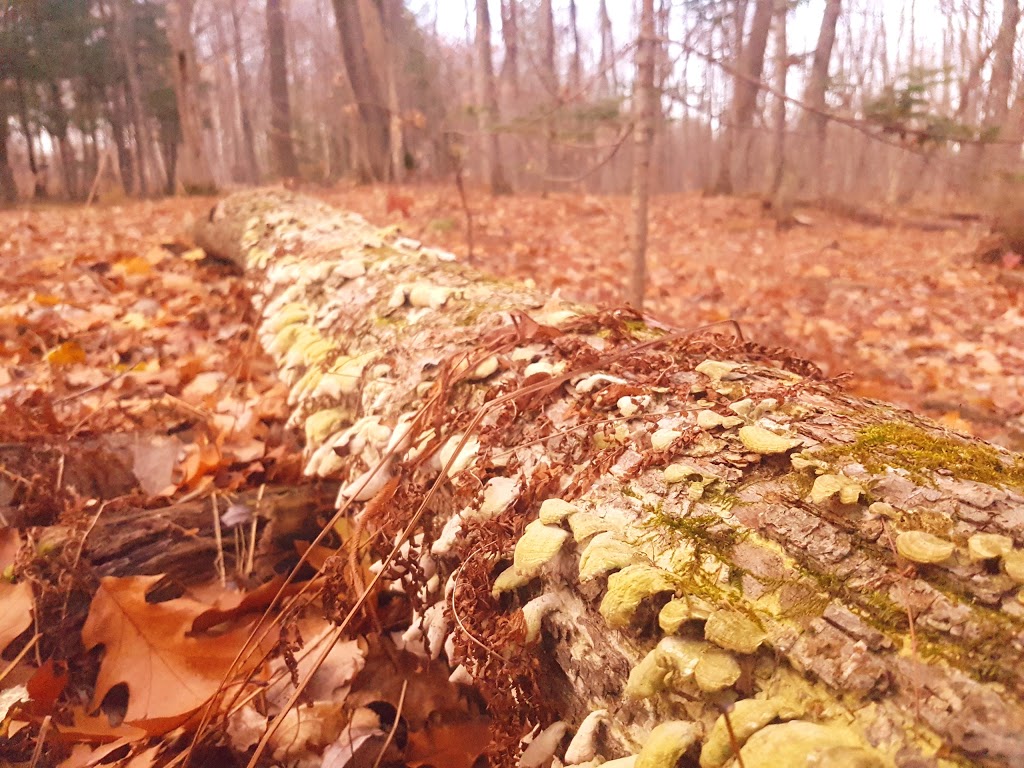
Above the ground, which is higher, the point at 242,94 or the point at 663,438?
the point at 242,94

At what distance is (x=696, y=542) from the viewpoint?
1.02 metres

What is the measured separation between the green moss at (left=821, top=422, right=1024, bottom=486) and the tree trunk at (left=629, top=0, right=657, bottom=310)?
8.48ft

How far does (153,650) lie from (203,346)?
240 centimetres

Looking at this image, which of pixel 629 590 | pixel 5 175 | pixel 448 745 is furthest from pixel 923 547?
pixel 5 175

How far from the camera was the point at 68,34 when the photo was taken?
720 inches

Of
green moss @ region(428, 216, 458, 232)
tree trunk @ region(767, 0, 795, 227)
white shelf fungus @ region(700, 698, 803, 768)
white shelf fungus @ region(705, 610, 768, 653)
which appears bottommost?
white shelf fungus @ region(700, 698, 803, 768)

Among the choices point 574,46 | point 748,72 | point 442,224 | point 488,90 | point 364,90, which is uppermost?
point 574,46

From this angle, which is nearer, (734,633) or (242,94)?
(734,633)

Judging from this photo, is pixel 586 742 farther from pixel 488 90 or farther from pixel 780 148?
pixel 488 90

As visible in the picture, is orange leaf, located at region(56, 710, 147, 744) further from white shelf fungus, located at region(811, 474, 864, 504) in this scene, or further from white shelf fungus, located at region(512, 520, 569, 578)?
white shelf fungus, located at region(811, 474, 864, 504)

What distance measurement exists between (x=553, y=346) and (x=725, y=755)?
1091mm

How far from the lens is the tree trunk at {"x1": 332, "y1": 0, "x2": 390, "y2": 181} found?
13984 millimetres

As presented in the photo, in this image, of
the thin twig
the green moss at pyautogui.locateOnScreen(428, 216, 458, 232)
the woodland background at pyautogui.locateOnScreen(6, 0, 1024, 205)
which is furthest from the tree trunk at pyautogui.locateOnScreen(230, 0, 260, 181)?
the thin twig

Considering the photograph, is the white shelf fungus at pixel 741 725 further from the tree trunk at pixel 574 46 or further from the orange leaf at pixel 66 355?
the tree trunk at pixel 574 46
